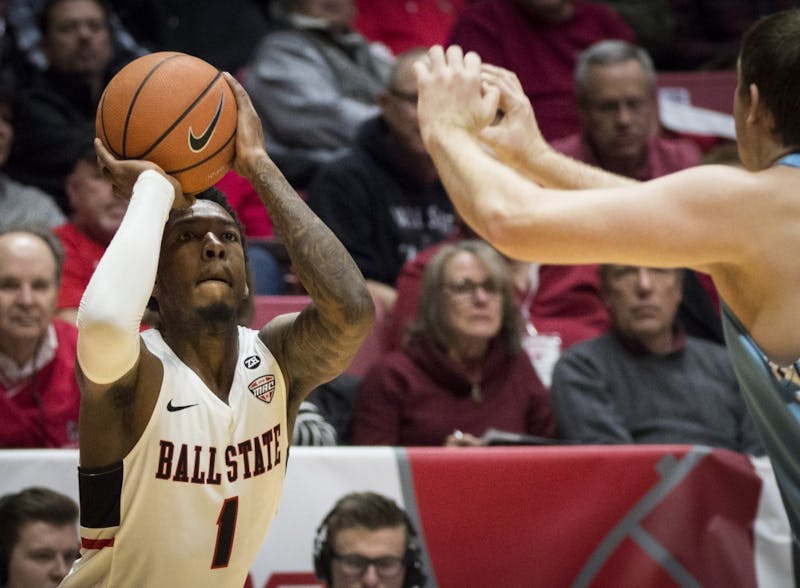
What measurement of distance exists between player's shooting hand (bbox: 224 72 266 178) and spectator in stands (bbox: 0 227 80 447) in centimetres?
190

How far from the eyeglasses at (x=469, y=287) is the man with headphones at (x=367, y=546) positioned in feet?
4.20

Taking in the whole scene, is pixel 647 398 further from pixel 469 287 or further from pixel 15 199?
pixel 15 199

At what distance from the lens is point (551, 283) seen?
6.46m

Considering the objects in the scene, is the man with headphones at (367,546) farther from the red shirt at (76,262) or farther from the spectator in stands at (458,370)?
the red shirt at (76,262)

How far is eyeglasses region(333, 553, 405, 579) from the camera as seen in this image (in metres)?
4.52

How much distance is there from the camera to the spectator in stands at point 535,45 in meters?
7.62

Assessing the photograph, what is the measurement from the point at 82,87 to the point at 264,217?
44.6 inches

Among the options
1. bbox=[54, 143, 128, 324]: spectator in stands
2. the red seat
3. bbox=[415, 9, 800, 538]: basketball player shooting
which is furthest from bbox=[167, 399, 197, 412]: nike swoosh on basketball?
the red seat

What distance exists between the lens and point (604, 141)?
21.7 ft

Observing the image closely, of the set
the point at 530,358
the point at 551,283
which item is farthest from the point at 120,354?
the point at 551,283

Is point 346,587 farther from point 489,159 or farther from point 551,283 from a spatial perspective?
point 551,283

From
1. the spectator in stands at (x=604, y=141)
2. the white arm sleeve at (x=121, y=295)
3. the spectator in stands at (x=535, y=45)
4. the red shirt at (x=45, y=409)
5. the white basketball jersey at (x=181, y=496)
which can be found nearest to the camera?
the white arm sleeve at (x=121, y=295)

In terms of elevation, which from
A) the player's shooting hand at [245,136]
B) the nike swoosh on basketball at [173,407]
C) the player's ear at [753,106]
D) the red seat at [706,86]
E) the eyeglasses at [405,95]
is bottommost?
the red seat at [706,86]

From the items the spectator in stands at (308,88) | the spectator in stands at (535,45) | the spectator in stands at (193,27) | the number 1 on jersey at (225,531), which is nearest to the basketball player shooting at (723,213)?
the number 1 on jersey at (225,531)
